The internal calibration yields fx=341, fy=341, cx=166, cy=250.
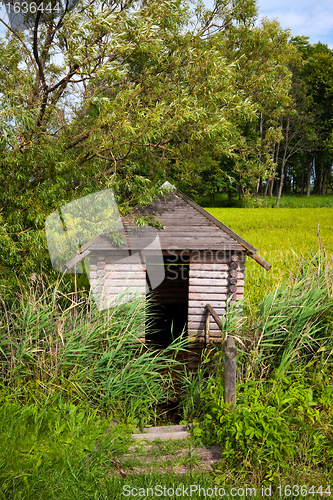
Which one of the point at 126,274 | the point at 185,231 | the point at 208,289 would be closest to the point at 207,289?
the point at 208,289

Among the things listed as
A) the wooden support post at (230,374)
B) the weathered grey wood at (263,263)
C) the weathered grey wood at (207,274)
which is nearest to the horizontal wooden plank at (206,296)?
the weathered grey wood at (207,274)

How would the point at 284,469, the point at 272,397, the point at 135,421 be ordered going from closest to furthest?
1. the point at 284,469
2. the point at 272,397
3. the point at 135,421

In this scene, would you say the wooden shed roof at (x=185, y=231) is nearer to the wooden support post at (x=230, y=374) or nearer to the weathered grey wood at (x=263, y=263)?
the weathered grey wood at (x=263, y=263)

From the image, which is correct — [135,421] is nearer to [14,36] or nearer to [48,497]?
[48,497]

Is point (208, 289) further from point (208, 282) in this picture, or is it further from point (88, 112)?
point (88, 112)

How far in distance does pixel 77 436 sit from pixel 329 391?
10.1 ft

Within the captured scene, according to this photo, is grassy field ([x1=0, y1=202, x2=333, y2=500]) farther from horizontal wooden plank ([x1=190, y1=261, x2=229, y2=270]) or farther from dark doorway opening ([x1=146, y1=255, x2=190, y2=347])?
dark doorway opening ([x1=146, y1=255, x2=190, y2=347])

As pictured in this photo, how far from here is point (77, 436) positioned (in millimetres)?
3730

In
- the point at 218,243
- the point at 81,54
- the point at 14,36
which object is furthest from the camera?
the point at 218,243

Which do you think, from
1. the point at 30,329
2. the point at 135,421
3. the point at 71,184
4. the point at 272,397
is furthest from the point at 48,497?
the point at 71,184

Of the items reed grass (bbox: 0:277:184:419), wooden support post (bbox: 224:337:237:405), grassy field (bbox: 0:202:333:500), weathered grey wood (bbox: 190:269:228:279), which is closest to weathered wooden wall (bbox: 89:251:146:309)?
weathered grey wood (bbox: 190:269:228:279)

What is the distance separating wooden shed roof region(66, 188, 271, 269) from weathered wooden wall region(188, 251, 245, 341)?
14.6 inches

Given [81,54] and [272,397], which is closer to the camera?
[272,397]

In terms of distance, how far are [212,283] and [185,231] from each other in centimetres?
141
